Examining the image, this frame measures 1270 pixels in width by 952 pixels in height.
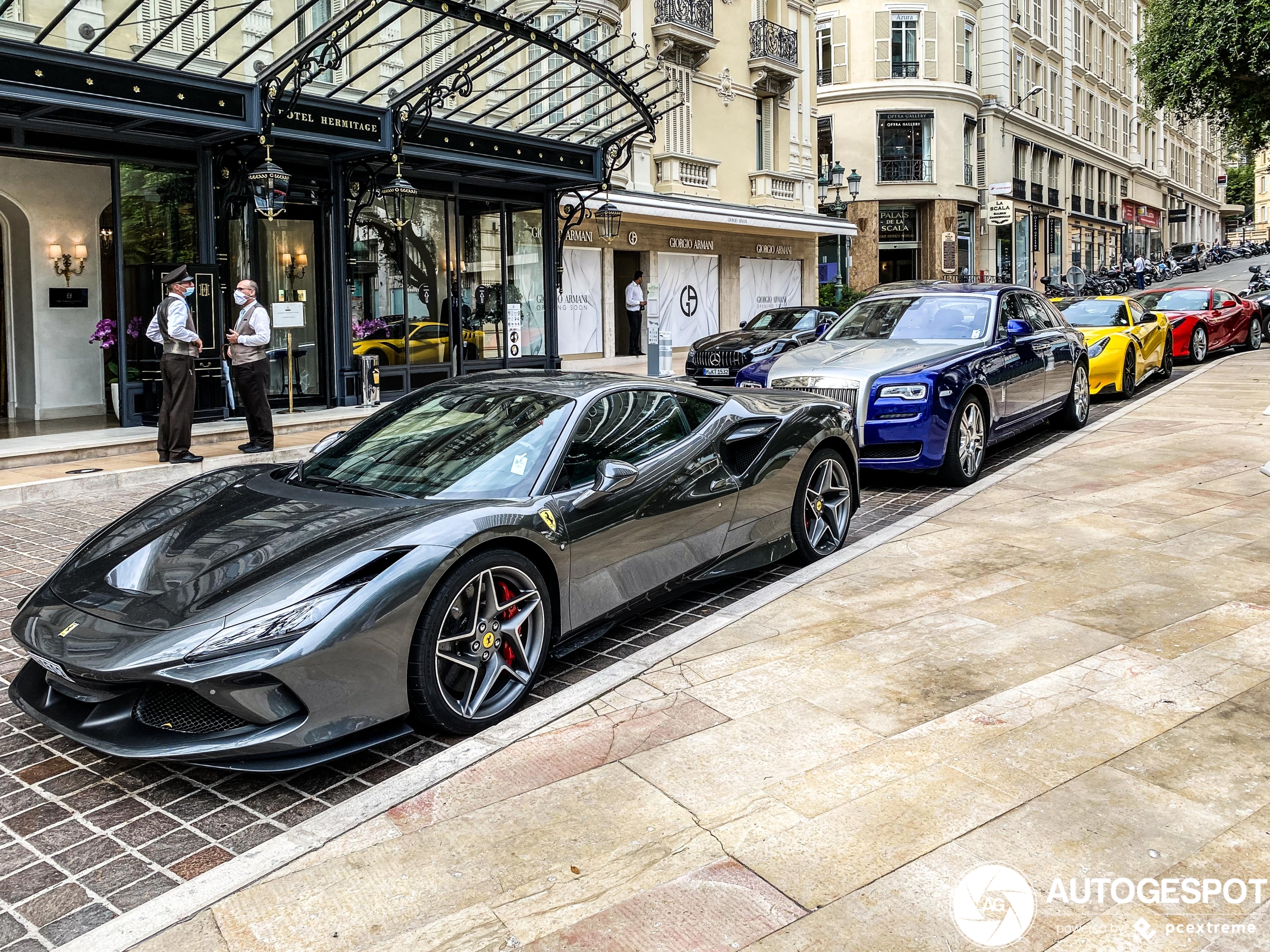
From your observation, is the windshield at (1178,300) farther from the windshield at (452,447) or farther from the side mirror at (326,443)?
the side mirror at (326,443)

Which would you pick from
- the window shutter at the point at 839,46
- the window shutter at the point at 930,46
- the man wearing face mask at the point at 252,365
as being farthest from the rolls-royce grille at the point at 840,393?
the window shutter at the point at 930,46

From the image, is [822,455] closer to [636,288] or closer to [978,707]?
[978,707]

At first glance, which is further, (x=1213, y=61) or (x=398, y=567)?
(x=1213, y=61)

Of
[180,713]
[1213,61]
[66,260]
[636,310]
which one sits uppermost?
[1213,61]

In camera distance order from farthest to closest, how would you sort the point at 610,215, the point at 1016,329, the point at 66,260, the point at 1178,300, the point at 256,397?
the point at 1178,300 → the point at 610,215 → the point at 66,260 → the point at 256,397 → the point at 1016,329

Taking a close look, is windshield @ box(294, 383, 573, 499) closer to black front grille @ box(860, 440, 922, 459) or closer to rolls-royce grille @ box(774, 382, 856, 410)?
rolls-royce grille @ box(774, 382, 856, 410)

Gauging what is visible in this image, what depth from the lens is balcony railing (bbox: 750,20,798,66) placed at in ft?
90.5

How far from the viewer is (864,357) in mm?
9445

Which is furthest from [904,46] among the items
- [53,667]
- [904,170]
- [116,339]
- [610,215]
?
[53,667]

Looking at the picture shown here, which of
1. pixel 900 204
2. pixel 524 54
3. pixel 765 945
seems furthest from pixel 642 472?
pixel 900 204

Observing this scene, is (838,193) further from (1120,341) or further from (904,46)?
(1120,341)

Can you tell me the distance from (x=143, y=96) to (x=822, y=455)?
897 centimetres

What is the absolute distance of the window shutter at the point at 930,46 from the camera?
38.9 metres

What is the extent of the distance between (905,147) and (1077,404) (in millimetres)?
29702
